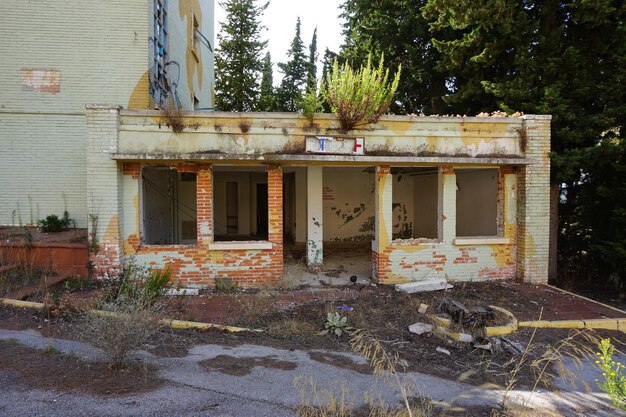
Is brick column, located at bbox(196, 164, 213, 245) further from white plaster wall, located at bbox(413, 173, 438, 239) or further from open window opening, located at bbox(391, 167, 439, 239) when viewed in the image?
white plaster wall, located at bbox(413, 173, 438, 239)

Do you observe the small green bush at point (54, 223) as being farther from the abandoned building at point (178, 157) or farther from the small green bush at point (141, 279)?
the small green bush at point (141, 279)

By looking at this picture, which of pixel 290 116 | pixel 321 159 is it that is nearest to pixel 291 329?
pixel 321 159

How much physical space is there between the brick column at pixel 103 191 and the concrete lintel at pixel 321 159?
0.33m

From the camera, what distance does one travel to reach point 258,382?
4453mm

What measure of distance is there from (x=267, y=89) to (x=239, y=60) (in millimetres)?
2462

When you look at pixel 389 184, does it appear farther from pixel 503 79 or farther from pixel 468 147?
pixel 503 79

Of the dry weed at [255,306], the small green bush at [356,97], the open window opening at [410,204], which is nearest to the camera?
the dry weed at [255,306]

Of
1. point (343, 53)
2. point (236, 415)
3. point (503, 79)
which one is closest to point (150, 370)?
point (236, 415)

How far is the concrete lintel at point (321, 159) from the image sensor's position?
7.89 metres

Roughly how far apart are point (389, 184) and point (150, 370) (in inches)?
234

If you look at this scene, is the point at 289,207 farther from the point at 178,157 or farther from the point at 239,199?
the point at 178,157

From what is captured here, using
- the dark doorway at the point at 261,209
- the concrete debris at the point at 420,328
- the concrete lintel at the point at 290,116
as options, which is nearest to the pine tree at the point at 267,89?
the dark doorway at the point at 261,209

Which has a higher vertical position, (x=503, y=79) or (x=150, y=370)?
(x=503, y=79)

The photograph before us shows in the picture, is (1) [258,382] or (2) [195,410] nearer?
(2) [195,410]
